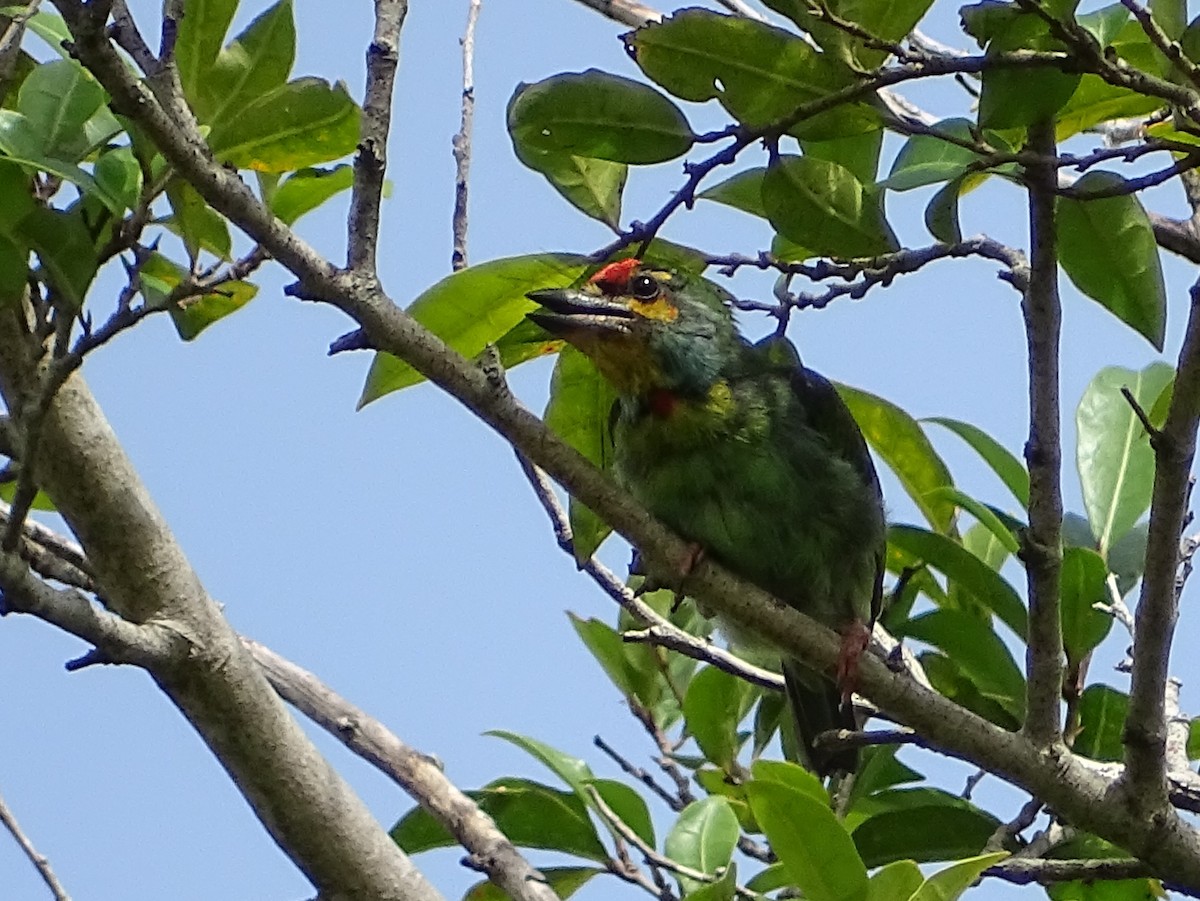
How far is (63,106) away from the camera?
206cm

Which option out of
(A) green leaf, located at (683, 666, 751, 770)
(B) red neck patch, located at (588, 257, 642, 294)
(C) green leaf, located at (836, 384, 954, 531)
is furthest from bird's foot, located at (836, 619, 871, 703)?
(B) red neck patch, located at (588, 257, 642, 294)

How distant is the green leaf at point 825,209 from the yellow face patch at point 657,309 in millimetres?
747

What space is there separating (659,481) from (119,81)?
136cm

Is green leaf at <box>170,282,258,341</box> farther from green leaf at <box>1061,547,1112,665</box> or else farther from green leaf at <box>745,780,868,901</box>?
green leaf at <box>1061,547,1112,665</box>

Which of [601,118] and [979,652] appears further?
[979,652]

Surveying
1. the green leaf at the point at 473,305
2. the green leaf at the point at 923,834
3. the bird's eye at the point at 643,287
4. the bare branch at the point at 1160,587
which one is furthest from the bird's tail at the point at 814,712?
the green leaf at the point at 473,305

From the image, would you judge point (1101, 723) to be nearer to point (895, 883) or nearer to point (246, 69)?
point (895, 883)

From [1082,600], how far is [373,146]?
127 centimetres

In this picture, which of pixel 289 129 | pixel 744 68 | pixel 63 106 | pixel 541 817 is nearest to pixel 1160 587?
pixel 744 68

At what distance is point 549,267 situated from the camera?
6.96 ft

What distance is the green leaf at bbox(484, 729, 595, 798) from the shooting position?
2367 millimetres

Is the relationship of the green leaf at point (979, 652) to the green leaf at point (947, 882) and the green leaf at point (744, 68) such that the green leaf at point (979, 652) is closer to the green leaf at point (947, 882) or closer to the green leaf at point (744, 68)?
the green leaf at point (947, 882)

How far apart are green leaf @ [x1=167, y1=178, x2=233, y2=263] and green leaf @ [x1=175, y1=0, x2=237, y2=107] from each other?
15 centimetres

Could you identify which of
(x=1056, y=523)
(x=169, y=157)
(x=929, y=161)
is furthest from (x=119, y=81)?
(x=1056, y=523)
